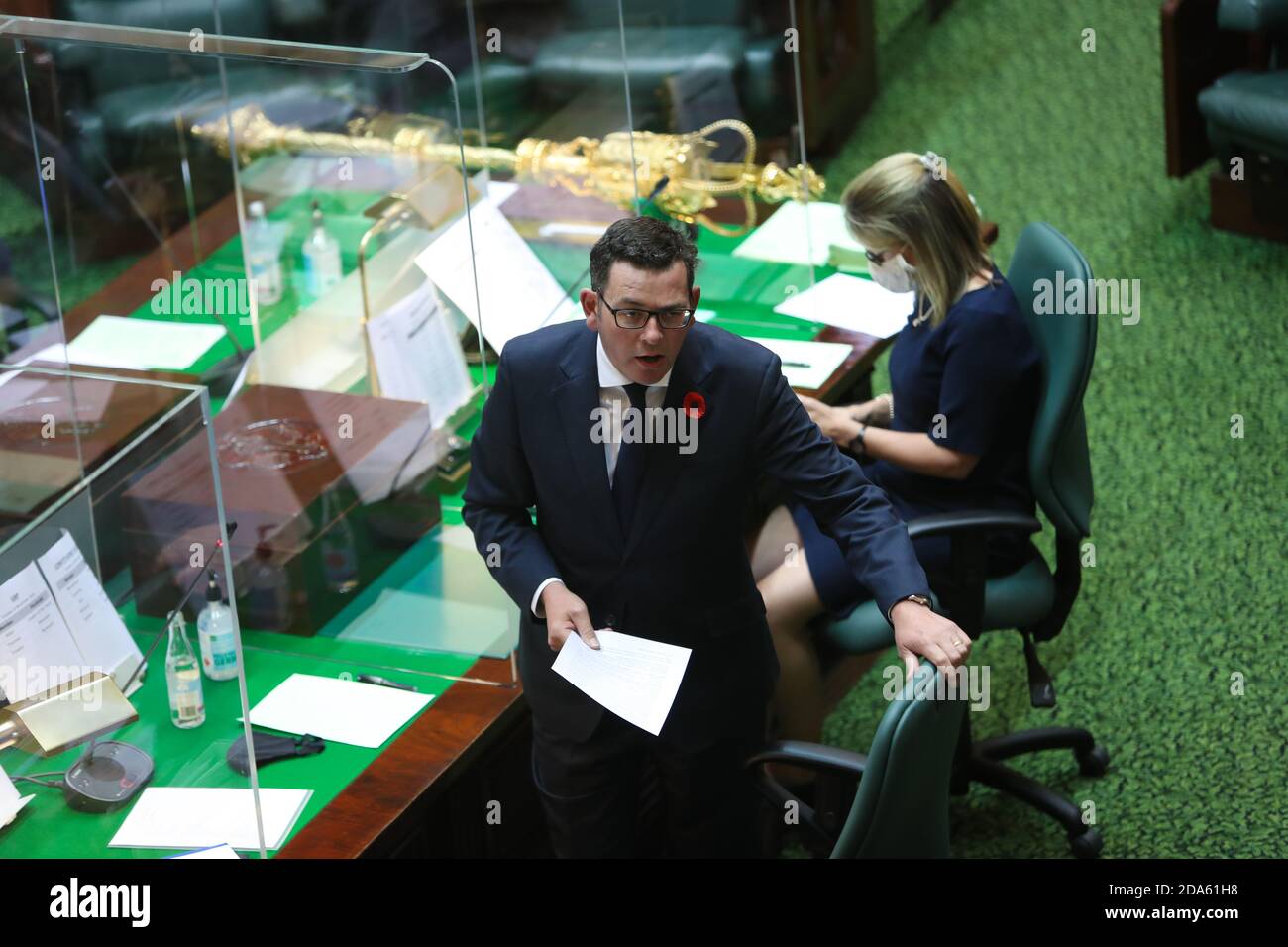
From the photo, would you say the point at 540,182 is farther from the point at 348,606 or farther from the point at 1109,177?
the point at 1109,177

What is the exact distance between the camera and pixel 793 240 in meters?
3.94

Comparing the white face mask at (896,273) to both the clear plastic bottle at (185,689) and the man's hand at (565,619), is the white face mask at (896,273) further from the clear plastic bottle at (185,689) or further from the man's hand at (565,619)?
the clear plastic bottle at (185,689)

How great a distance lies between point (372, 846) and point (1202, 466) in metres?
2.52

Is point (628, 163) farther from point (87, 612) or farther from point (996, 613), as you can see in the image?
point (87, 612)

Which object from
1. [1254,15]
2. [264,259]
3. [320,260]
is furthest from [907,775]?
[1254,15]

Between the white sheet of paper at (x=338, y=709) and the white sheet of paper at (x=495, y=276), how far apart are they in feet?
2.33

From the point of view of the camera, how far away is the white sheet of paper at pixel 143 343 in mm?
3721

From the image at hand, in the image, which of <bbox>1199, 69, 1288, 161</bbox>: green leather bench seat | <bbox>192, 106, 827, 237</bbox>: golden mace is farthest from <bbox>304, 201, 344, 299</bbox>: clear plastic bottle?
<bbox>1199, 69, 1288, 161</bbox>: green leather bench seat

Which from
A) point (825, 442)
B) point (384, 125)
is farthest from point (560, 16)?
point (825, 442)

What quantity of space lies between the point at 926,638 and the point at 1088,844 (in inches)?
41.8

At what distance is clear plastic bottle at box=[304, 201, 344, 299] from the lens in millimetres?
3781

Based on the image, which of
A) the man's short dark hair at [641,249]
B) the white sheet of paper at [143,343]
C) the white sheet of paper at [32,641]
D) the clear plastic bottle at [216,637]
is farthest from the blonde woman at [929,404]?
the white sheet of paper at [143,343]

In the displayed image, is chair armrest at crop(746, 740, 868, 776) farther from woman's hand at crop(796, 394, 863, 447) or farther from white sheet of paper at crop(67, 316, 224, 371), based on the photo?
white sheet of paper at crop(67, 316, 224, 371)

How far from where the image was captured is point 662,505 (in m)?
2.27
